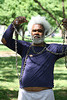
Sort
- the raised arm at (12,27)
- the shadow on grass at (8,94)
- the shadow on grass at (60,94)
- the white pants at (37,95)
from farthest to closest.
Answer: the shadow on grass at (60,94) → the shadow on grass at (8,94) → the raised arm at (12,27) → the white pants at (37,95)

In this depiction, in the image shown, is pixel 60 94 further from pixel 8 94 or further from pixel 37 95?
pixel 37 95

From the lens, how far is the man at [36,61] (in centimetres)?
282

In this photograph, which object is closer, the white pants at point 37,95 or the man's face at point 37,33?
the white pants at point 37,95

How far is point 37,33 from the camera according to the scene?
296cm

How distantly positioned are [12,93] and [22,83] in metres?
3.49

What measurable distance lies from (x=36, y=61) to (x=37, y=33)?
15.2 inches

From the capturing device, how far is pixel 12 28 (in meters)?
2.96

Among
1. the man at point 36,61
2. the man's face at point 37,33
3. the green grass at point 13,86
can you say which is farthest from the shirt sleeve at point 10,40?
the green grass at point 13,86

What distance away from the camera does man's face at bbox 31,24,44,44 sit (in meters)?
2.93

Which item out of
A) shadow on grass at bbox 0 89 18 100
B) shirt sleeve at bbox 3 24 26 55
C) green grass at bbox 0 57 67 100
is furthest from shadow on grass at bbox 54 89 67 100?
shirt sleeve at bbox 3 24 26 55

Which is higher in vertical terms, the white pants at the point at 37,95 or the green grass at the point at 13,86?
the white pants at the point at 37,95

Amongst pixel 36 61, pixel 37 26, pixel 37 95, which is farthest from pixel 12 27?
pixel 37 95

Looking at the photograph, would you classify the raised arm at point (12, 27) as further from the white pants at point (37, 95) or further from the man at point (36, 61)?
the white pants at point (37, 95)

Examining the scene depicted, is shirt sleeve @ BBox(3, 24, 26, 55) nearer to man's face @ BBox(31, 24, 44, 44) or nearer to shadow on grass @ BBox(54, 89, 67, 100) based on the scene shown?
man's face @ BBox(31, 24, 44, 44)
